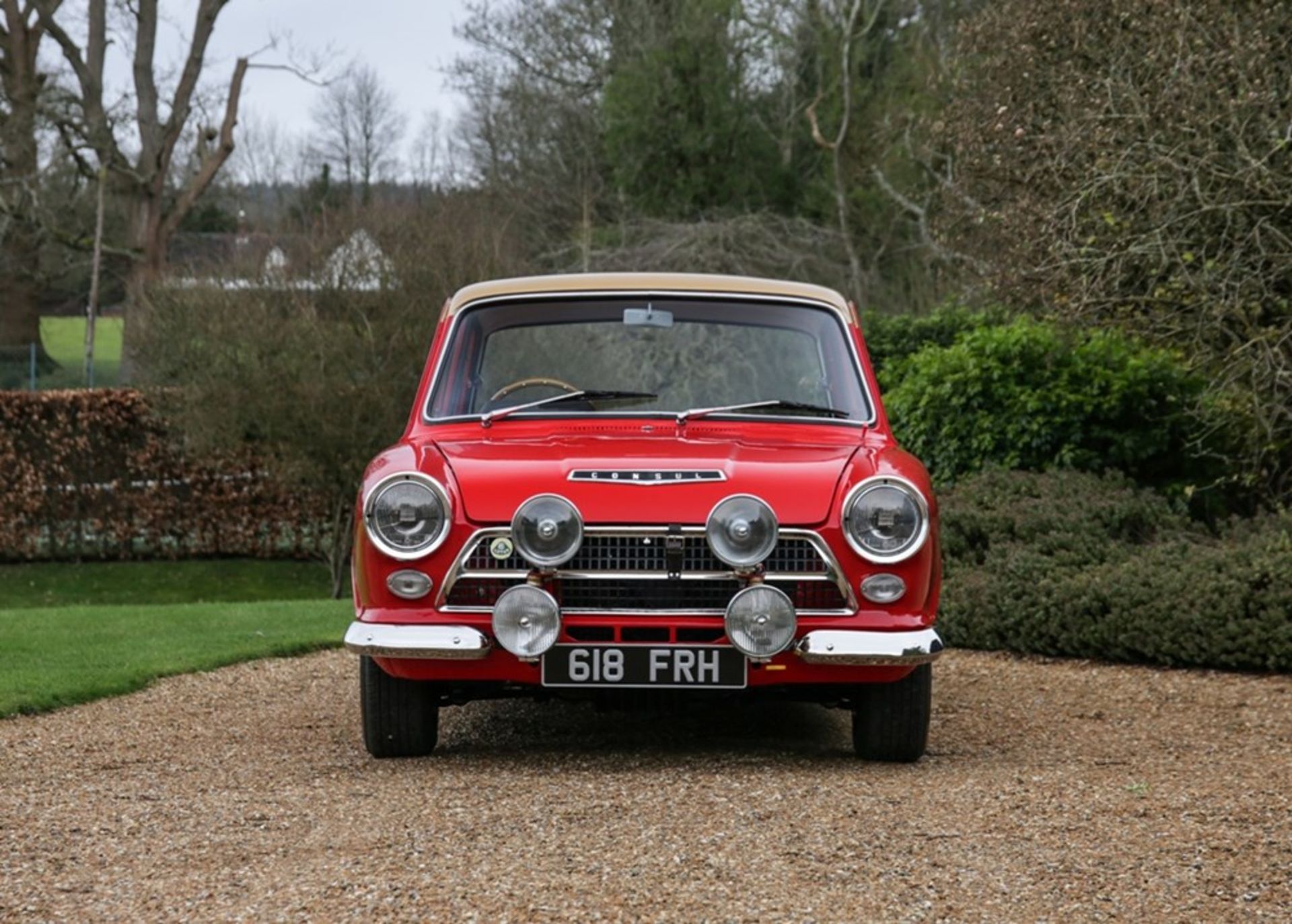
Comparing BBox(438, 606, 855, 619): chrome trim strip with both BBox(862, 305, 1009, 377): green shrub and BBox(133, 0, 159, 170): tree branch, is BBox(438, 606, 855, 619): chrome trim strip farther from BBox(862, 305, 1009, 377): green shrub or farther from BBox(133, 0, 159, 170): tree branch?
BBox(133, 0, 159, 170): tree branch

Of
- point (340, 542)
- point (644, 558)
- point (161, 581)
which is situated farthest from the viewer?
point (161, 581)

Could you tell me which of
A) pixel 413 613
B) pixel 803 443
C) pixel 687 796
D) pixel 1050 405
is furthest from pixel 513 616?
pixel 1050 405

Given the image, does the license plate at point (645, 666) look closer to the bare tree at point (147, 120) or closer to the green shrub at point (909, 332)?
the green shrub at point (909, 332)

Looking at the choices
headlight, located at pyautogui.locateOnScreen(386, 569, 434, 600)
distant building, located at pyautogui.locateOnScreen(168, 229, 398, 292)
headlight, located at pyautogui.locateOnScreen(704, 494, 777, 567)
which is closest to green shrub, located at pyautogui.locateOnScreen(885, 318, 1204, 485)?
headlight, located at pyautogui.locateOnScreen(704, 494, 777, 567)

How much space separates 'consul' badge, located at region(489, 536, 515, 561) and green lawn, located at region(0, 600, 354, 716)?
10.7ft

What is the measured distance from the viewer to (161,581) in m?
20.6

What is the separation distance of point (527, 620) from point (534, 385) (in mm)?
1396

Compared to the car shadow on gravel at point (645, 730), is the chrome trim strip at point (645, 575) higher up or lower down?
higher up

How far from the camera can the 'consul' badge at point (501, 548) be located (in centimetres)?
566

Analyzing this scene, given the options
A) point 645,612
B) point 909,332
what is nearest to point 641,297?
point 645,612

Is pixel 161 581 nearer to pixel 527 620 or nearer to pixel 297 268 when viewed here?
pixel 297 268

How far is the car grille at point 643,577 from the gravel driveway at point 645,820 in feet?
1.80

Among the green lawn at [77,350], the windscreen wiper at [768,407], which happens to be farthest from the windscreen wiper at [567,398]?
the green lawn at [77,350]

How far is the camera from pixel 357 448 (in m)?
19.0
